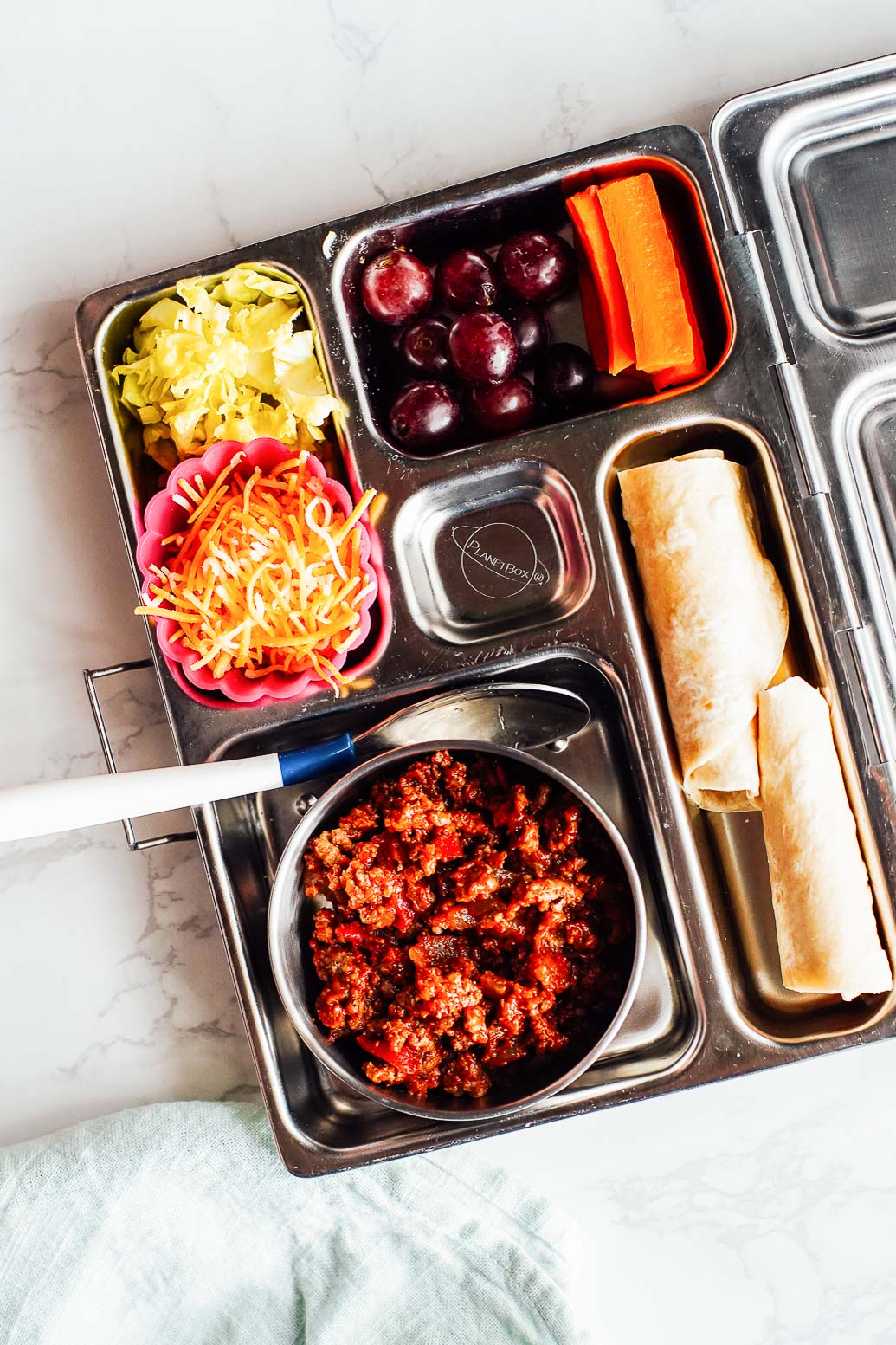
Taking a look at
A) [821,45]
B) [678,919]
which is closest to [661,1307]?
[678,919]

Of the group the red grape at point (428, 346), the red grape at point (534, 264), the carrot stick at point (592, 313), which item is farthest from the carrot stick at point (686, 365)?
the red grape at point (428, 346)

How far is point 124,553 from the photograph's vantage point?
2.39 metres

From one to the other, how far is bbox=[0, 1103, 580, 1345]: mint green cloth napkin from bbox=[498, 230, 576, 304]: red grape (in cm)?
194

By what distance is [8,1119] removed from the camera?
2.48m

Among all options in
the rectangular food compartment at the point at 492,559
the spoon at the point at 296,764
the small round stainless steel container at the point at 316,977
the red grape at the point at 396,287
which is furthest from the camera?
the rectangular food compartment at the point at 492,559

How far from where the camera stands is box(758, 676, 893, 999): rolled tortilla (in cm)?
198

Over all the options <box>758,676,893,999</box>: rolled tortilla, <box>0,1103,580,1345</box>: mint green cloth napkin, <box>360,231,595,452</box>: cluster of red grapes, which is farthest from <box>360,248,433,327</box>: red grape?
<box>0,1103,580,1345</box>: mint green cloth napkin

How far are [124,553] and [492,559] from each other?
871 mm

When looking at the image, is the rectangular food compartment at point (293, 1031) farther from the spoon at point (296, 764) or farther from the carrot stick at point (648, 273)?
the carrot stick at point (648, 273)

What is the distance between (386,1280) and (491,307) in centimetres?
218

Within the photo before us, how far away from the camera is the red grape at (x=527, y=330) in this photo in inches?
85.7

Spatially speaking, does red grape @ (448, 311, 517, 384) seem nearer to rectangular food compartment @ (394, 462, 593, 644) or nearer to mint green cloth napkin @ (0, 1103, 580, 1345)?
rectangular food compartment @ (394, 462, 593, 644)

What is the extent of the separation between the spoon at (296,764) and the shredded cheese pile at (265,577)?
0.18 meters

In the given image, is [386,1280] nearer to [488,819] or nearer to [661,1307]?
[661,1307]
